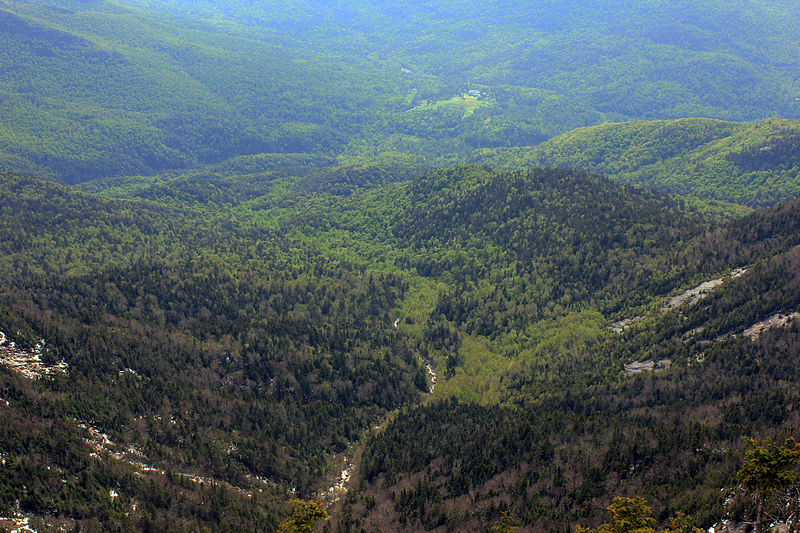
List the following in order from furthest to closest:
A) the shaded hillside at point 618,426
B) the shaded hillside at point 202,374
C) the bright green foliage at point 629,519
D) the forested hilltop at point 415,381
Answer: the shaded hillside at point 202,374, the forested hilltop at point 415,381, the shaded hillside at point 618,426, the bright green foliage at point 629,519

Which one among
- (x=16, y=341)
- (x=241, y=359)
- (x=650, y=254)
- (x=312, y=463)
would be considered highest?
(x=650, y=254)

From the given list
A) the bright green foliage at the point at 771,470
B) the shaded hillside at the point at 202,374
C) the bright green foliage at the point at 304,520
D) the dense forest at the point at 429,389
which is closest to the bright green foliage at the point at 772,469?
the bright green foliage at the point at 771,470

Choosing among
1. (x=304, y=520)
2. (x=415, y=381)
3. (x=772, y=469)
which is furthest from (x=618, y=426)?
(x=304, y=520)

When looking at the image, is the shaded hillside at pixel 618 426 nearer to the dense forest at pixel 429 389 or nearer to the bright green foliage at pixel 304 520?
the dense forest at pixel 429 389

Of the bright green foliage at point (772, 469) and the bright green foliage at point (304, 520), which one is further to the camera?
the bright green foliage at point (304, 520)

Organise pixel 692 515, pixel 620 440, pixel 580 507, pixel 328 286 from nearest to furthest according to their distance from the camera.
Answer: pixel 692 515, pixel 580 507, pixel 620 440, pixel 328 286

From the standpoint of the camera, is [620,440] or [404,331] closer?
[620,440]

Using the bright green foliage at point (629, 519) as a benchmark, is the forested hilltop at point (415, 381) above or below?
below

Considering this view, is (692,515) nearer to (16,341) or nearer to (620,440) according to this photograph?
(620,440)

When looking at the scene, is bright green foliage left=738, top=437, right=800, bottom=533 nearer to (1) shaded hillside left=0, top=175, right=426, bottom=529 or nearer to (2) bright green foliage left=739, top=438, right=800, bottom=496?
(2) bright green foliage left=739, top=438, right=800, bottom=496

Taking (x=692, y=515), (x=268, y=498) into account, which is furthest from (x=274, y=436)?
(x=692, y=515)

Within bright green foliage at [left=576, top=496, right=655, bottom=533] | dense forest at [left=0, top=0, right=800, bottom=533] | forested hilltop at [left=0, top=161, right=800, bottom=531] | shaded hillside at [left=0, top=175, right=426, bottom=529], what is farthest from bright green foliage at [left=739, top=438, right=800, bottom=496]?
shaded hillside at [left=0, top=175, right=426, bottom=529]
